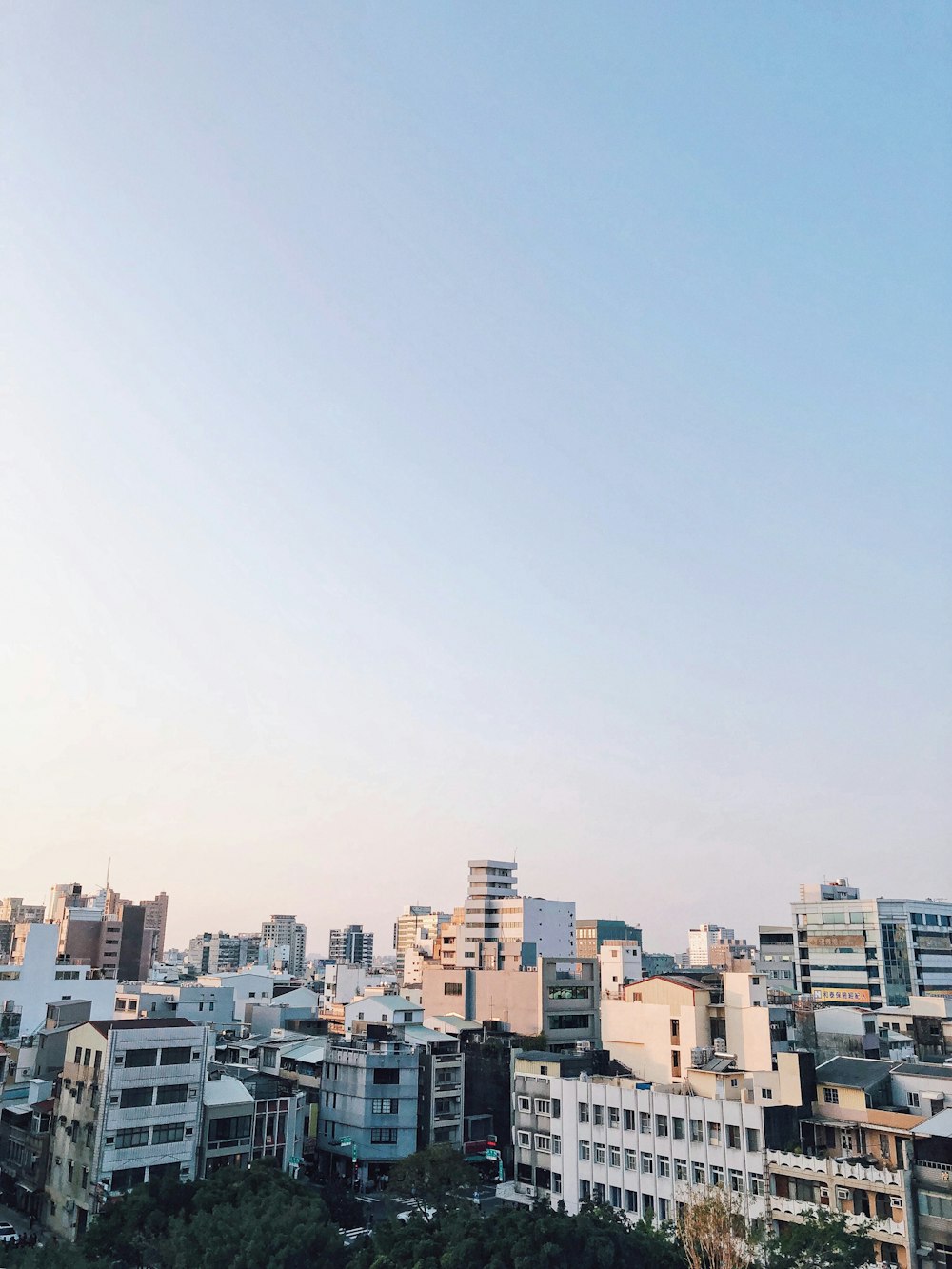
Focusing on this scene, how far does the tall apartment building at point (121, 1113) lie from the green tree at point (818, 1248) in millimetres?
31761

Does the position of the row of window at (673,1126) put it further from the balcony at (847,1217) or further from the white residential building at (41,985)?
the white residential building at (41,985)

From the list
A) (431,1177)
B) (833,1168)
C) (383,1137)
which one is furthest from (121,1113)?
(833,1168)

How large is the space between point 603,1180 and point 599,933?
360 ft

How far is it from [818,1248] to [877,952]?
273 ft

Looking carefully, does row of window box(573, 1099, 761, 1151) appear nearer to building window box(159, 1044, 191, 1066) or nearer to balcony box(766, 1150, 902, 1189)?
balcony box(766, 1150, 902, 1189)

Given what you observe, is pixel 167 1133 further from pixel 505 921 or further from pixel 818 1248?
pixel 505 921

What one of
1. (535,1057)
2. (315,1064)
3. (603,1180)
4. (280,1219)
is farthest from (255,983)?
(280,1219)

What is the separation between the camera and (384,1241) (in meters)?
38.6

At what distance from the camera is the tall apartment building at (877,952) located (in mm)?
114625

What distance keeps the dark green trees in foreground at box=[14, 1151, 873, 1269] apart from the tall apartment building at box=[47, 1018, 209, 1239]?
30.9 ft

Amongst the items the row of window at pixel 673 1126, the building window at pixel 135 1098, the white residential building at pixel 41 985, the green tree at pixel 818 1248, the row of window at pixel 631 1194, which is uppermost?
the white residential building at pixel 41 985

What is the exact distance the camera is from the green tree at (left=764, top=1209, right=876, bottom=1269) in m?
38.7

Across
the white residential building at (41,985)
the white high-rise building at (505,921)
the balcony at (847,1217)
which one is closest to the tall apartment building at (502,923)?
the white high-rise building at (505,921)

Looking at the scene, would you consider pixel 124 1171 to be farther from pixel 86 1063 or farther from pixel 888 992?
pixel 888 992
